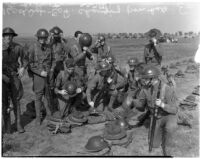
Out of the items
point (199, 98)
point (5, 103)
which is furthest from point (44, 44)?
point (199, 98)

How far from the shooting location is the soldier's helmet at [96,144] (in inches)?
272

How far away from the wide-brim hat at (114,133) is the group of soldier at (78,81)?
771 mm

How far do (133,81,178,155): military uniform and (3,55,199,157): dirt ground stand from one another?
10.6 inches

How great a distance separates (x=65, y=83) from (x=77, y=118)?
1.07 meters

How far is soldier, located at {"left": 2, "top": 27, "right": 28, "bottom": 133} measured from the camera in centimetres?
746

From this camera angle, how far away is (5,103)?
7.73 metres

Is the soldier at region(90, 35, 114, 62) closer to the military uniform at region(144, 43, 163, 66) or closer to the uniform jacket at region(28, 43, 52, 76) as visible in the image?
the military uniform at region(144, 43, 163, 66)

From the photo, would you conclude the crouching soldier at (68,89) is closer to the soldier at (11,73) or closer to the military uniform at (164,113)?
the soldier at (11,73)

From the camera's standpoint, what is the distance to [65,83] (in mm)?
8656

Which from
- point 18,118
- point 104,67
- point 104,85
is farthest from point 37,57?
point 104,85

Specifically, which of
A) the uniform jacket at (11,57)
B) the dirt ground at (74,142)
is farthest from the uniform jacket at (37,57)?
the dirt ground at (74,142)

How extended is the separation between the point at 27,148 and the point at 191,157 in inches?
154

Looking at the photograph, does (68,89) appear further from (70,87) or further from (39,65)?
(39,65)

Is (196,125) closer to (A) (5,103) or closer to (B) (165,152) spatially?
(B) (165,152)
